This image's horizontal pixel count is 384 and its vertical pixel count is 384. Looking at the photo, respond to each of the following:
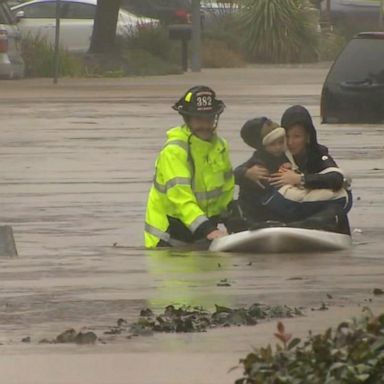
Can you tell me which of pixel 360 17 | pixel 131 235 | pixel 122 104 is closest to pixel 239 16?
A: pixel 360 17

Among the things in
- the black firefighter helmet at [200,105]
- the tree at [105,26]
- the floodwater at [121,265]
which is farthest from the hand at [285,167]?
the tree at [105,26]

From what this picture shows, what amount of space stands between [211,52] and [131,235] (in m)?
31.6

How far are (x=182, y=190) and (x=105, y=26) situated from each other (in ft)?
92.3

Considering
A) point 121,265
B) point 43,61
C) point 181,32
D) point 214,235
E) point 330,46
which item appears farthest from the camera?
point 330,46

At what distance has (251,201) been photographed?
12383 mm

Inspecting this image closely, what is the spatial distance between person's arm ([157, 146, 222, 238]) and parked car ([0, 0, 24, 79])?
21.9 meters

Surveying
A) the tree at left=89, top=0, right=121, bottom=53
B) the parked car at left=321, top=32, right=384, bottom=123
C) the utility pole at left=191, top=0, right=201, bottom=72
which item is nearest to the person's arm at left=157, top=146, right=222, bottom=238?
the parked car at left=321, top=32, right=384, bottom=123

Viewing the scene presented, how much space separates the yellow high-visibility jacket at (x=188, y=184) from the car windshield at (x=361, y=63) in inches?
525

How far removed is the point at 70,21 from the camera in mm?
44188

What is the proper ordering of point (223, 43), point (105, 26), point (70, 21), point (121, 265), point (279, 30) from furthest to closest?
1. point (223, 43)
2. point (279, 30)
3. point (70, 21)
4. point (105, 26)
5. point (121, 265)

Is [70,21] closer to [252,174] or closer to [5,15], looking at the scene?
[5,15]

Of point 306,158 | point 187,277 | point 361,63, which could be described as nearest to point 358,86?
point 361,63

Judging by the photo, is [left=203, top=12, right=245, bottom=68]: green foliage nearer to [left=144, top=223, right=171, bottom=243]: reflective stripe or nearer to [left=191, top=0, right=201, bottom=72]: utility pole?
[left=191, top=0, right=201, bottom=72]: utility pole

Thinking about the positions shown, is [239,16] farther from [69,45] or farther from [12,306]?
[12,306]
